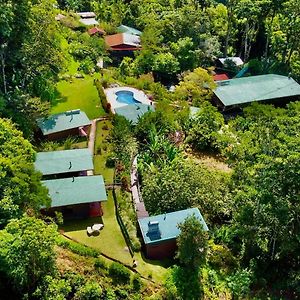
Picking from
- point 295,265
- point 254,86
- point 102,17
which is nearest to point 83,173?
point 295,265

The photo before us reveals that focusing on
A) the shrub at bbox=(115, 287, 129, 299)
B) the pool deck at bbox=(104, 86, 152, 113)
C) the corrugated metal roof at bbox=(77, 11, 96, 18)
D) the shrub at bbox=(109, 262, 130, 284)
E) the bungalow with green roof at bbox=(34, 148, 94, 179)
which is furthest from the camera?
the corrugated metal roof at bbox=(77, 11, 96, 18)

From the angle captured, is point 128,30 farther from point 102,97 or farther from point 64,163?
point 64,163

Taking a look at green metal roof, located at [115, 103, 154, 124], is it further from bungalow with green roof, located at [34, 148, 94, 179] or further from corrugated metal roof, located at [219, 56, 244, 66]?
corrugated metal roof, located at [219, 56, 244, 66]

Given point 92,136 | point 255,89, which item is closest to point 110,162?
point 92,136

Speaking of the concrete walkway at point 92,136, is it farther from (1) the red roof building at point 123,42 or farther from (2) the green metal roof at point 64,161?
(1) the red roof building at point 123,42

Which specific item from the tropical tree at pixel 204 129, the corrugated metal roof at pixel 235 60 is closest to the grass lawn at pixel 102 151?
the tropical tree at pixel 204 129

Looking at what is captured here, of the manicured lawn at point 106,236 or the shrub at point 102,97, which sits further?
the shrub at point 102,97

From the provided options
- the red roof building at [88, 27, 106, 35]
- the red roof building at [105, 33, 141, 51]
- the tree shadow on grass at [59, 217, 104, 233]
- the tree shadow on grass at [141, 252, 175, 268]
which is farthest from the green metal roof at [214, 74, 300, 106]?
the tree shadow on grass at [141, 252, 175, 268]
